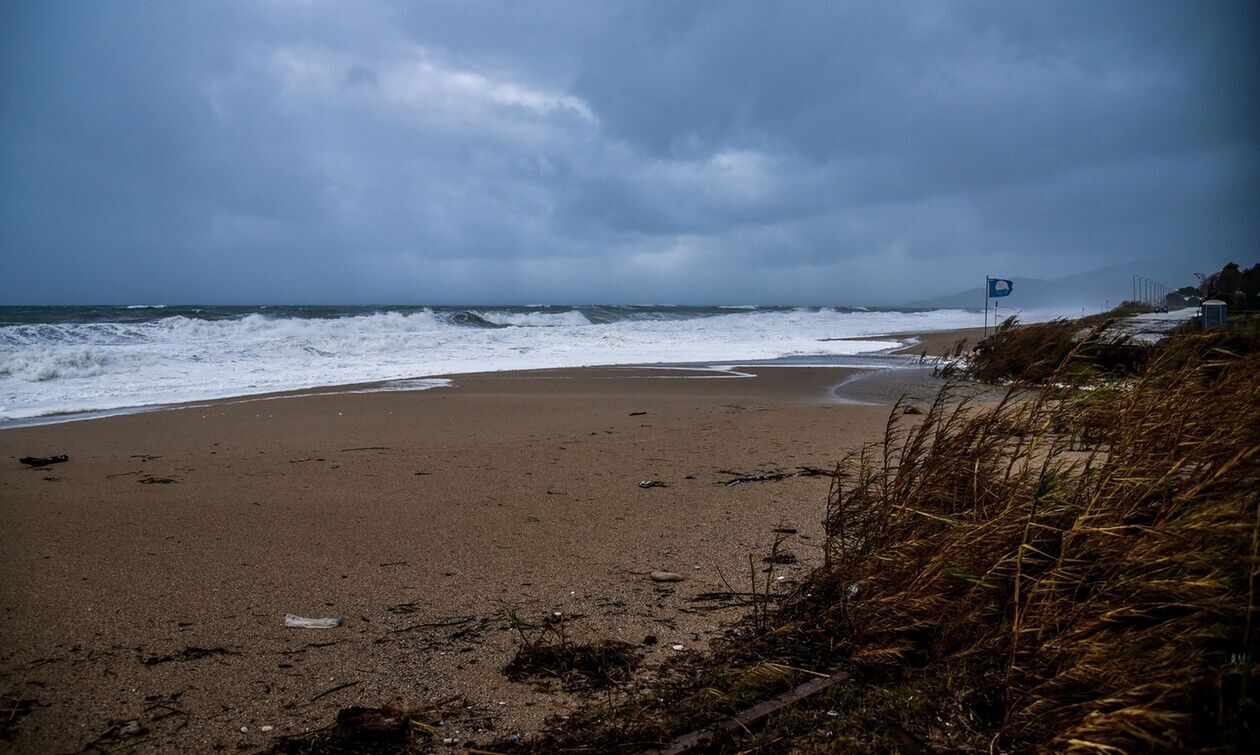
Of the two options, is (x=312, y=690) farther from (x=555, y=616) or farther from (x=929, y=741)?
(x=929, y=741)

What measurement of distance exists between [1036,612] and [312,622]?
2.48 metres

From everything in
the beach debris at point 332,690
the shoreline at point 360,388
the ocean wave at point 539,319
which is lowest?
the beach debris at point 332,690

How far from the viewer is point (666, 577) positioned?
3.09 meters

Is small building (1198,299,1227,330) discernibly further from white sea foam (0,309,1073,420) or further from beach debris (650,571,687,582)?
white sea foam (0,309,1073,420)

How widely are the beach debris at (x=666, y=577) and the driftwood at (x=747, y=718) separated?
3.77ft

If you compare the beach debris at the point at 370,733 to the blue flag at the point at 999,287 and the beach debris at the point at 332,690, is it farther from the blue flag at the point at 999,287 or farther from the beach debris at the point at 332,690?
the blue flag at the point at 999,287

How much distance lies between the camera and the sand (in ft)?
7.17

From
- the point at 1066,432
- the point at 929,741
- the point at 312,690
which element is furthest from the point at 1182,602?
the point at 312,690

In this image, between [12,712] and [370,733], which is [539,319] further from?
[370,733]

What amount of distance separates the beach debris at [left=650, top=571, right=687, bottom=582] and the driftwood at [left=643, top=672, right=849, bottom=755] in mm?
1149

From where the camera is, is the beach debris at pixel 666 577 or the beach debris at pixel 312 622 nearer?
the beach debris at pixel 312 622

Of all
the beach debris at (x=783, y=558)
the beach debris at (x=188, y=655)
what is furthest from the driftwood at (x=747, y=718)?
the beach debris at (x=188, y=655)

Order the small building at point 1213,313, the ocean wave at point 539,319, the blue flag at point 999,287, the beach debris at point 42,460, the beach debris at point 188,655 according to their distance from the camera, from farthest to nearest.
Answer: the ocean wave at point 539,319, the blue flag at point 999,287, the small building at point 1213,313, the beach debris at point 42,460, the beach debris at point 188,655

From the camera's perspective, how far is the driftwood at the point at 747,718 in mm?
1734
